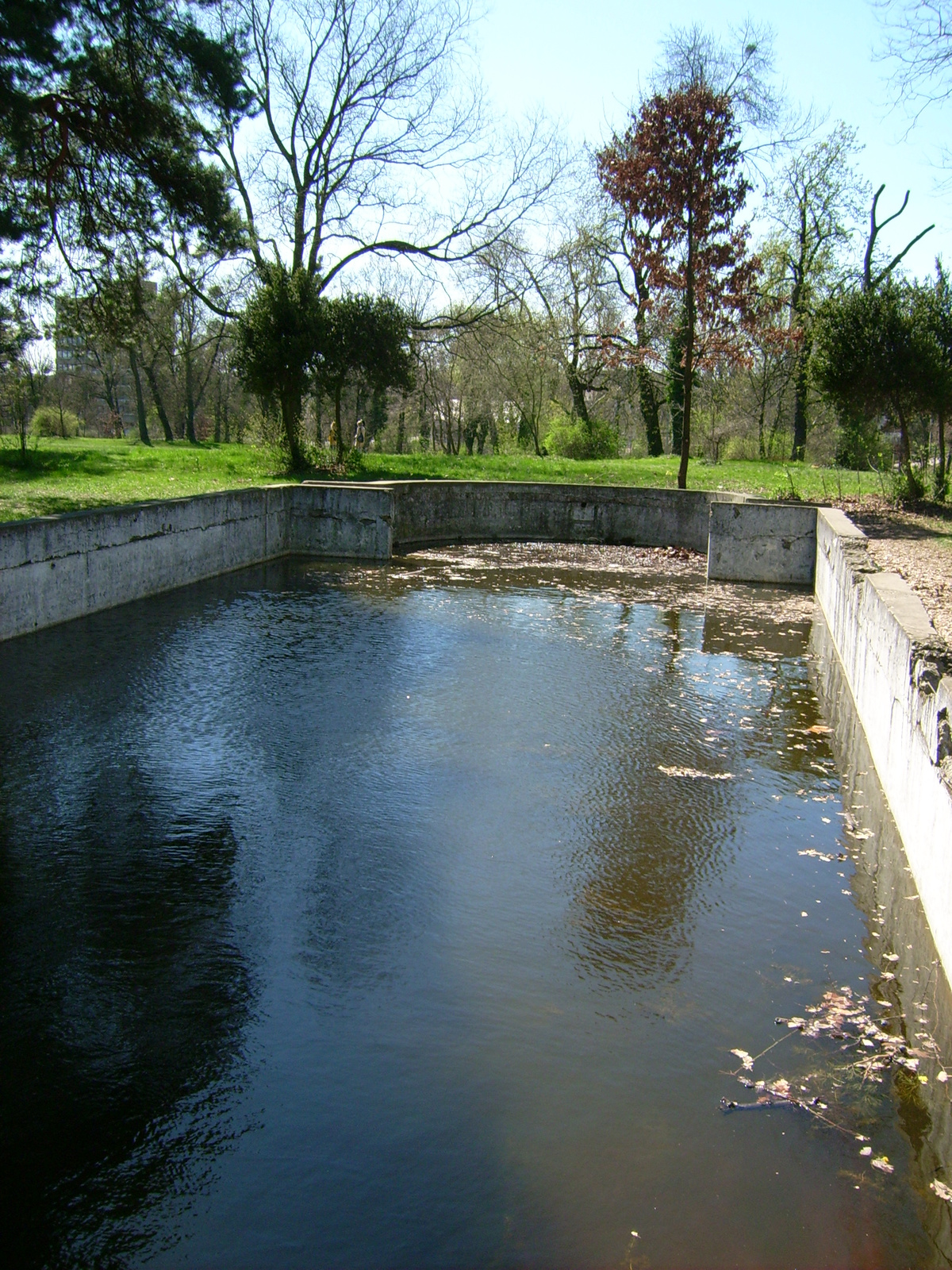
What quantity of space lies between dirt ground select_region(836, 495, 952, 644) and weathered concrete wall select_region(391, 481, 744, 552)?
278 centimetres

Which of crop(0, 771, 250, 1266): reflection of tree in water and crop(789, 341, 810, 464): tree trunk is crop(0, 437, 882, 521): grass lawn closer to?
crop(789, 341, 810, 464): tree trunk

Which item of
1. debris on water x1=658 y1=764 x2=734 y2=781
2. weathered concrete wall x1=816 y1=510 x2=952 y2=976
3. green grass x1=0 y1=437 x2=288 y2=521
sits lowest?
debris on water x1=658 y1=764 x2=734 y2=781

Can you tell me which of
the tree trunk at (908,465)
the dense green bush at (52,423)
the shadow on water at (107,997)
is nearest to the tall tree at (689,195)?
the tree trunk at (908,465)

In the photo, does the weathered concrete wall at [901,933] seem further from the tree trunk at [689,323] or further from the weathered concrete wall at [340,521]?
the tree trunk at [689,323]

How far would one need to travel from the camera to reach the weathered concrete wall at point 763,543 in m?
14.1

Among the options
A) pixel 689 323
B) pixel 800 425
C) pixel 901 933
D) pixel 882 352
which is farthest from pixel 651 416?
pixel 901 933

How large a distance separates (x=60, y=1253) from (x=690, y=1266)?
1.72m

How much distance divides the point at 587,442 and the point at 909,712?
23152 mm

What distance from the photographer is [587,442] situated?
1086 inches

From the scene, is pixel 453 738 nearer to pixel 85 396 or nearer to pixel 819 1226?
pixel 819 1226

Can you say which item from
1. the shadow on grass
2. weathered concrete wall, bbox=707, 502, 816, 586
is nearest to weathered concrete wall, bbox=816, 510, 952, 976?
weathered concrete wall, bbox=707, 502, 816, 586

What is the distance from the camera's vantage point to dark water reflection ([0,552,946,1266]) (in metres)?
2.85

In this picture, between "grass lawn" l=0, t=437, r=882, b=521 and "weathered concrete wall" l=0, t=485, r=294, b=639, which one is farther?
"grass lawn" l=0, t=437, r=882, b=521

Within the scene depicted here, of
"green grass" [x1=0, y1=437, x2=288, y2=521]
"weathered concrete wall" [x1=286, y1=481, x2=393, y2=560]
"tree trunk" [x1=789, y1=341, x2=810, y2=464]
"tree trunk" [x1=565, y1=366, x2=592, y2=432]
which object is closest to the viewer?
"green grass" [x1=0, y1=437, x2=288, y2=521]
